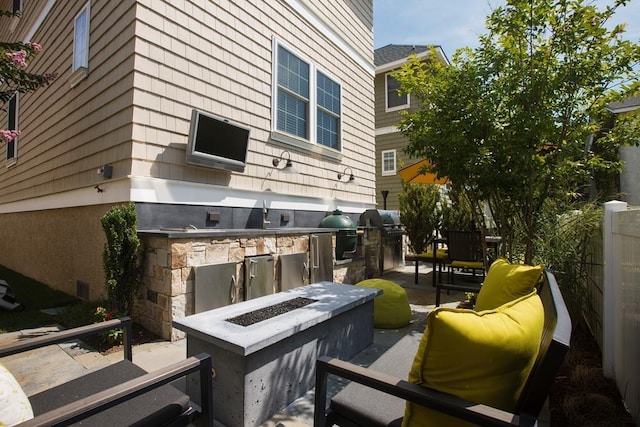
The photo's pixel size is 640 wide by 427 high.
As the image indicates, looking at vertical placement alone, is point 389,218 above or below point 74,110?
below

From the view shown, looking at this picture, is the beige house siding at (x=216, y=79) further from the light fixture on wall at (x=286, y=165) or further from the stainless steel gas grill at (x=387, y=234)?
the stainless steel gas grill at (x=387, y=234)

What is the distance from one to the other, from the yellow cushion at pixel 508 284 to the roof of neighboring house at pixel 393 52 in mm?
12301

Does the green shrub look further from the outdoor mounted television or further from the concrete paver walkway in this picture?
the outdoor mounted television

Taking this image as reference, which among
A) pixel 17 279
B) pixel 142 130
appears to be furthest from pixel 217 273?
pixel 17 279

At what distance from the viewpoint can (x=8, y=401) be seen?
46.0 inches

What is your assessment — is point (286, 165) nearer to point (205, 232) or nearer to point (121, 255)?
point (205, 232)

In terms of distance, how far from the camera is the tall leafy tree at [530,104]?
11.4 feet

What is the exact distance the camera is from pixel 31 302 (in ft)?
17.1

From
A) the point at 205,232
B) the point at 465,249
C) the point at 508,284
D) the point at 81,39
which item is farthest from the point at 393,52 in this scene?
the point at 508,284

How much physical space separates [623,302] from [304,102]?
556 cm

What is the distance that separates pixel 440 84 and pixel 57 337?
443 centimetres

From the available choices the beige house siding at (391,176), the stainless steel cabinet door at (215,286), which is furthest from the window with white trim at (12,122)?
the beige house siding at (391,176)

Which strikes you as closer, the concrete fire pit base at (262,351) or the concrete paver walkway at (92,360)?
the concrete fire pit base at (262,351)

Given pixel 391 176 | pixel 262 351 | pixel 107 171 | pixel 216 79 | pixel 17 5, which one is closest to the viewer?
pixel 262 351
